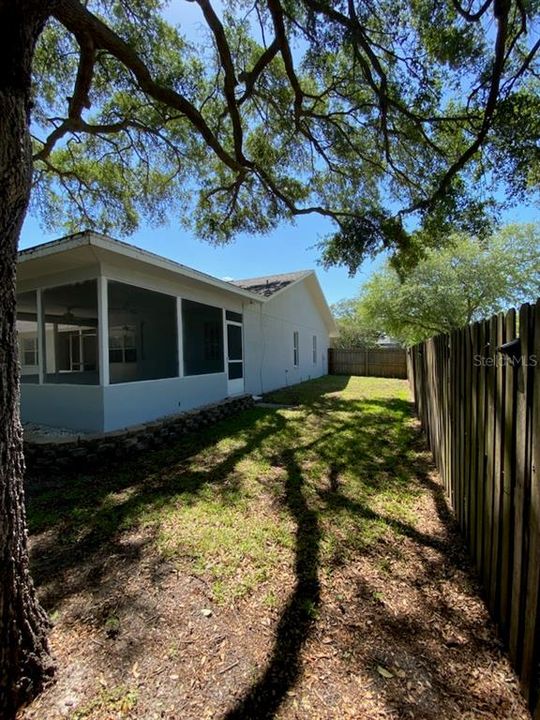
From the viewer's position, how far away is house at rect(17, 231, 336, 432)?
5.93m

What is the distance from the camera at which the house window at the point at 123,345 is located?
34.2 feet

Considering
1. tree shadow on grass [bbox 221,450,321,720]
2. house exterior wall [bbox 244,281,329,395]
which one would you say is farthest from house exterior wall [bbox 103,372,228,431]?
tree shadow on grass [bbox 221,450,321,720]

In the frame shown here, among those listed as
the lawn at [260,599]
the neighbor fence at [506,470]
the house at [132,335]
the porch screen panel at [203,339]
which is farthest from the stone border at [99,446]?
the neighbor fence at [506,470]

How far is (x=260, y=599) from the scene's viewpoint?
2.38 meters

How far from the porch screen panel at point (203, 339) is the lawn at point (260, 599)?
5.63m

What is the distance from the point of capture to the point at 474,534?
268 centimetres

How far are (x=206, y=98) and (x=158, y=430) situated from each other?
751 centimetres

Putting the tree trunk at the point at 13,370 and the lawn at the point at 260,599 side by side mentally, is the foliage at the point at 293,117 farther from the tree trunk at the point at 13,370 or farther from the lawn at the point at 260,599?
the lawn at the point at 260,599

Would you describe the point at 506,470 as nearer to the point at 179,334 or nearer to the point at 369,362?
the point at 179,334

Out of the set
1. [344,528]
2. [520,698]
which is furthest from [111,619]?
[520,698]

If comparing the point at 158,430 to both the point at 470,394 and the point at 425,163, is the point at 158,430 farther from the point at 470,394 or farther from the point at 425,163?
the point at 425,163

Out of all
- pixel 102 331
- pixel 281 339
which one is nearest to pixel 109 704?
pixel 102 331

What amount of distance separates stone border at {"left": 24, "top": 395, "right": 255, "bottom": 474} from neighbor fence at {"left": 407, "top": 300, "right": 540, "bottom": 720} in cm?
466

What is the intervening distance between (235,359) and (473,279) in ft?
40.0
